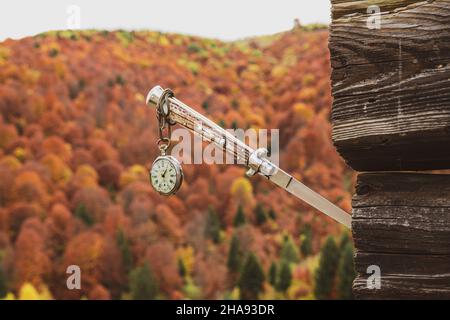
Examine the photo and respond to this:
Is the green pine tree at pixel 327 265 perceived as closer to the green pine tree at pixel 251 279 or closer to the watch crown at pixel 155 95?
the green pine tree at pixel 251 279

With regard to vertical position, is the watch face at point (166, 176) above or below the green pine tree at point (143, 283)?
above

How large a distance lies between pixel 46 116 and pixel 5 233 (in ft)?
23.4

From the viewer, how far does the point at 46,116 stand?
4050cm

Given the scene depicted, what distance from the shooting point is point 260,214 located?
41.1 metres

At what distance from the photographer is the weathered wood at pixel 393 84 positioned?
1.18m

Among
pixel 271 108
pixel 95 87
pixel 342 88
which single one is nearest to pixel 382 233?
pixel 342 88

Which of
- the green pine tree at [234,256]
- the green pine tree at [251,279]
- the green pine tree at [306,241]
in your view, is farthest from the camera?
the green pine tree at [306,241]

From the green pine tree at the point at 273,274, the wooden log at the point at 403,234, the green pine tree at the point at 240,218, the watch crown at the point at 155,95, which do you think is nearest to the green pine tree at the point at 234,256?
the green pine tree at the point at 240,218

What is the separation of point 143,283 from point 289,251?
8599 millimetres

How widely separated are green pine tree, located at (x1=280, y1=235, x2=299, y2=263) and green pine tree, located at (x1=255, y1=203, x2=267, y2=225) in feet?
5.71

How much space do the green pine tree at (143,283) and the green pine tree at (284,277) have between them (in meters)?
6.93

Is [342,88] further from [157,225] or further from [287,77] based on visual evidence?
[157,225]

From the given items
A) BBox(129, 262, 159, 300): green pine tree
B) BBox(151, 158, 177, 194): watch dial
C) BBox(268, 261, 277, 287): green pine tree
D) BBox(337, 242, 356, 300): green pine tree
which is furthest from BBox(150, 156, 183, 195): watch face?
BBox(268, 261, 277, 287): green pine tree

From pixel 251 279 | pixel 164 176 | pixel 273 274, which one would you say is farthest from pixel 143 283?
pixel 164 176
